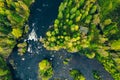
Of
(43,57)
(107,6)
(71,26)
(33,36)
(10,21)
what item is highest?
(107,6)

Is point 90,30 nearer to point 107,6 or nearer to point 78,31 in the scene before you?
point 78,31

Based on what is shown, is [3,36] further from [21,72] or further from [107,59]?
[107,59]

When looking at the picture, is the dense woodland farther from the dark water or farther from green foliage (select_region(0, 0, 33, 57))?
the dark water

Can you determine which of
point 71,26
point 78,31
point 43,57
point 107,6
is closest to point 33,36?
point 43,57

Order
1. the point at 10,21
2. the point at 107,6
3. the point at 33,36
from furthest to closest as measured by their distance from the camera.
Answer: the point at 33,36, the point at 10,21, the point at 107,6

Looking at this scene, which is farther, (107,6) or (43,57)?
(43,57)

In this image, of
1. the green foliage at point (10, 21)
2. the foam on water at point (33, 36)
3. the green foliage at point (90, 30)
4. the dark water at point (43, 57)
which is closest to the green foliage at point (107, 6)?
the green foliage at point (90, 30)

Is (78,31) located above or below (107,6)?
below

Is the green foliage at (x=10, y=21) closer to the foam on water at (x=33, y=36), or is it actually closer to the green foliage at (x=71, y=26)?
the foam on water at (x=33, y=36)
